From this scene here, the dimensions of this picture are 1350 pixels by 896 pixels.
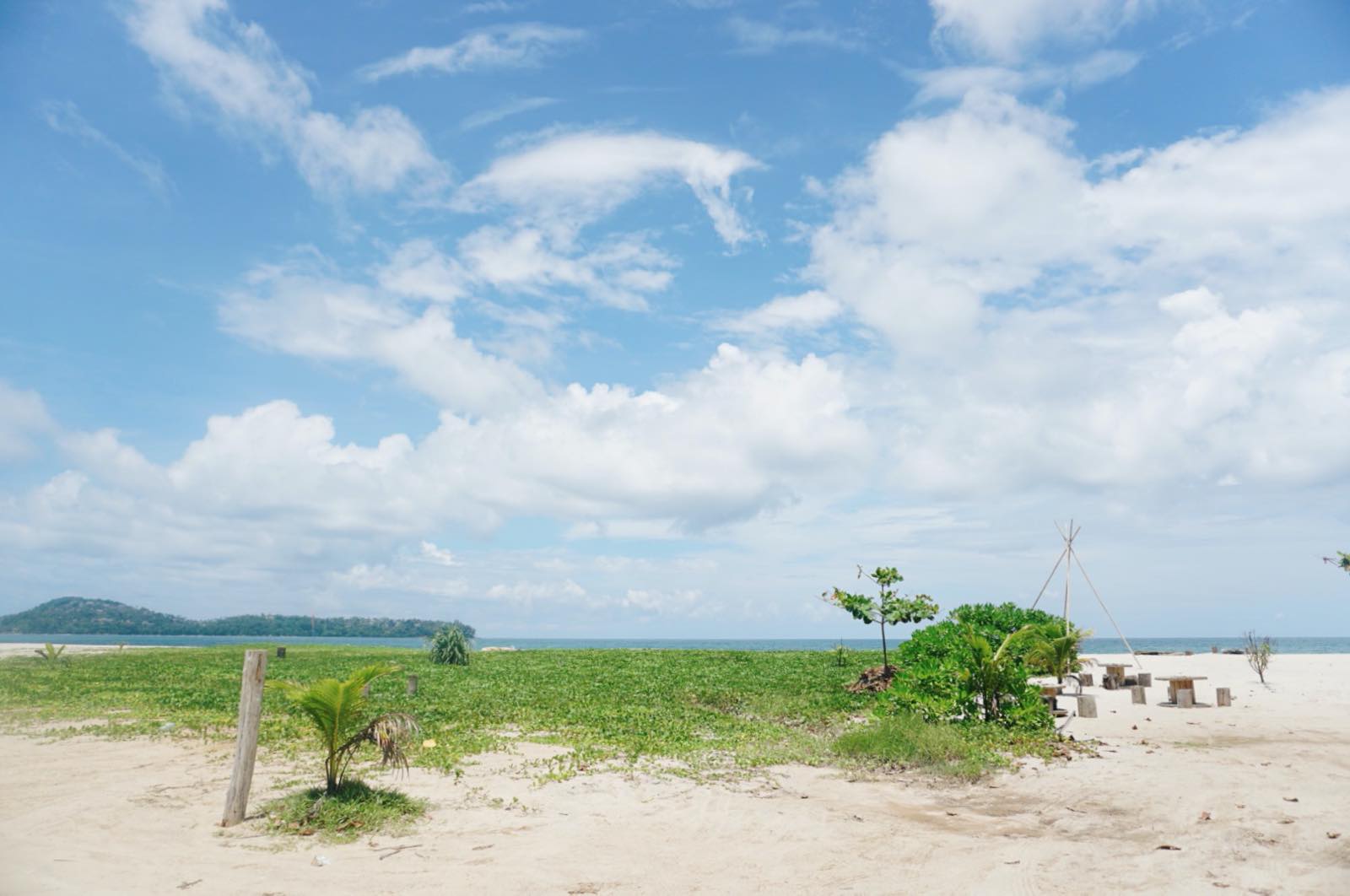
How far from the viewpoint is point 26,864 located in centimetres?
826

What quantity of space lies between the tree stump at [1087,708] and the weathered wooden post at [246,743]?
57.5 feet

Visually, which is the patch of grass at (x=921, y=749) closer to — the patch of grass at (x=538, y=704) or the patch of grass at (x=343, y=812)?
the patch of grass at (x=538, y=704)

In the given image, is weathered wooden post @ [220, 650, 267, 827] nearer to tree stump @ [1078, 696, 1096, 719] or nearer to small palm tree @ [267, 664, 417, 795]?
small palm tree @ [267, 664, 417, 795]

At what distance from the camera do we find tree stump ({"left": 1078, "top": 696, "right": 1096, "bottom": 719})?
18.9 meters

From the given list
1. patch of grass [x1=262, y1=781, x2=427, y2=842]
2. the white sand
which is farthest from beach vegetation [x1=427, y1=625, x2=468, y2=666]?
patch of grass [x1=262, y1=781, x2=427, y2=842]

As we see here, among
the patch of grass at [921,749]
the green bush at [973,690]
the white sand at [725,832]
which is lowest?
the white sand at [725,832]

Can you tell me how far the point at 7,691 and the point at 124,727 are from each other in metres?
9.47

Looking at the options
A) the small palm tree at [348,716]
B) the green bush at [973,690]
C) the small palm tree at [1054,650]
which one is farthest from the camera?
the small palm tree at [1054,650]

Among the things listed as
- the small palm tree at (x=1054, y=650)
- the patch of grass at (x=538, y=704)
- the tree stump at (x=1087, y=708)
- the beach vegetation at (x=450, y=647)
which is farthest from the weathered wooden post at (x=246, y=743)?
the beach vegetation at (x=450, y=647)

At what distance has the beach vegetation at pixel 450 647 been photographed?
3444cm

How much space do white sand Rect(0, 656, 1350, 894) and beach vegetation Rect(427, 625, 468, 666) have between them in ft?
65.5

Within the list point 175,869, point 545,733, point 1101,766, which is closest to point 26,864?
point 175,869

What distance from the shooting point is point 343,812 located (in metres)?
9.89

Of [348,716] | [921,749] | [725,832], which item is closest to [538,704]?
[921,749]
